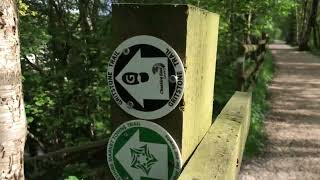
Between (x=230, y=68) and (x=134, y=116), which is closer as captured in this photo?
(x=134, y=116)

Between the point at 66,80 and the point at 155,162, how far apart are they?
7175 mm

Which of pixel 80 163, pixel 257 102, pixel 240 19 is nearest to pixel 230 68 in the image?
pixel 240 19

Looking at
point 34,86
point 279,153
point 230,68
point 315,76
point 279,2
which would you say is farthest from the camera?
point 315,76

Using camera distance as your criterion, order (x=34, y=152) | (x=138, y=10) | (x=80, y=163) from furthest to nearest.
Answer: (x=34, y=152) < (x=80, y=163) < (x=138, y=10)

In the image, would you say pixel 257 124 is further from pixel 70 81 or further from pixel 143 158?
pixel 143 158

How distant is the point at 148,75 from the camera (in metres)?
2.06

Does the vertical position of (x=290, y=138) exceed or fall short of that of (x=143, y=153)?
it falls short

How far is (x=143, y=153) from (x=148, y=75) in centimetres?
42

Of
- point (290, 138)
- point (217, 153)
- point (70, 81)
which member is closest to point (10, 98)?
point (217, 153)

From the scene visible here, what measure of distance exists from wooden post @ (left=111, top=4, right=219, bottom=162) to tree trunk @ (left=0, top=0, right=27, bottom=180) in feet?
1.82

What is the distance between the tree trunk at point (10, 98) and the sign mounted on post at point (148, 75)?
549 millimetres

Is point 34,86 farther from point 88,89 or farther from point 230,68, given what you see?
point 230,68

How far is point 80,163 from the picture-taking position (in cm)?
828

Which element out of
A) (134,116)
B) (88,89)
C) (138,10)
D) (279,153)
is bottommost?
(279,153)
